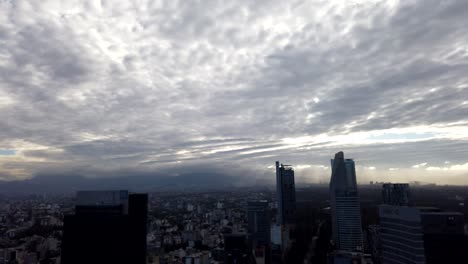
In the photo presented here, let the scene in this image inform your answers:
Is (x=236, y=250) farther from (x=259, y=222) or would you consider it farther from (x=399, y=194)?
(x=399, y=194)

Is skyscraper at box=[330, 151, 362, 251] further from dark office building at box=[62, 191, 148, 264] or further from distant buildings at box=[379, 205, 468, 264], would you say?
dark office building at box=[62, 191, 148, 264]

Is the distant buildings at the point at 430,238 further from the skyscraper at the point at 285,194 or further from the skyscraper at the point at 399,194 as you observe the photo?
the skyscraper at the point at 285,194

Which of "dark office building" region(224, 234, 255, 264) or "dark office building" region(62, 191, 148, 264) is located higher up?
"dark office building" region(62, 191, 148, 264)

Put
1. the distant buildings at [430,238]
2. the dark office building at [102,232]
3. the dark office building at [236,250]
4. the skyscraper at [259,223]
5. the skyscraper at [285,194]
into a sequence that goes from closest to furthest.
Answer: the dark office building at [102,232], the distant buildings at [430,238], the dark office building at [236,250], the skyscraper at [259,223], the skyscraper at [285,194]

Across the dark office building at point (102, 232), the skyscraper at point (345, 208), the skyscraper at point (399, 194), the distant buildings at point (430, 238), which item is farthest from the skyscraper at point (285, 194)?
the dark office building at point (102, 232)

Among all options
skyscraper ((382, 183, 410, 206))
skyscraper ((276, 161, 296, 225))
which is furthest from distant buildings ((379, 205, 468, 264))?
skyscraper ((276, 161, 296, 225))

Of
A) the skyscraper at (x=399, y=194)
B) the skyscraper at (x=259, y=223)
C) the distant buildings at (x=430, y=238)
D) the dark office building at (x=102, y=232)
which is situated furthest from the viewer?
the skyscraper at (x=259, y=223)

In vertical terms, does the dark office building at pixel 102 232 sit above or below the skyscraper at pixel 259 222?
above
